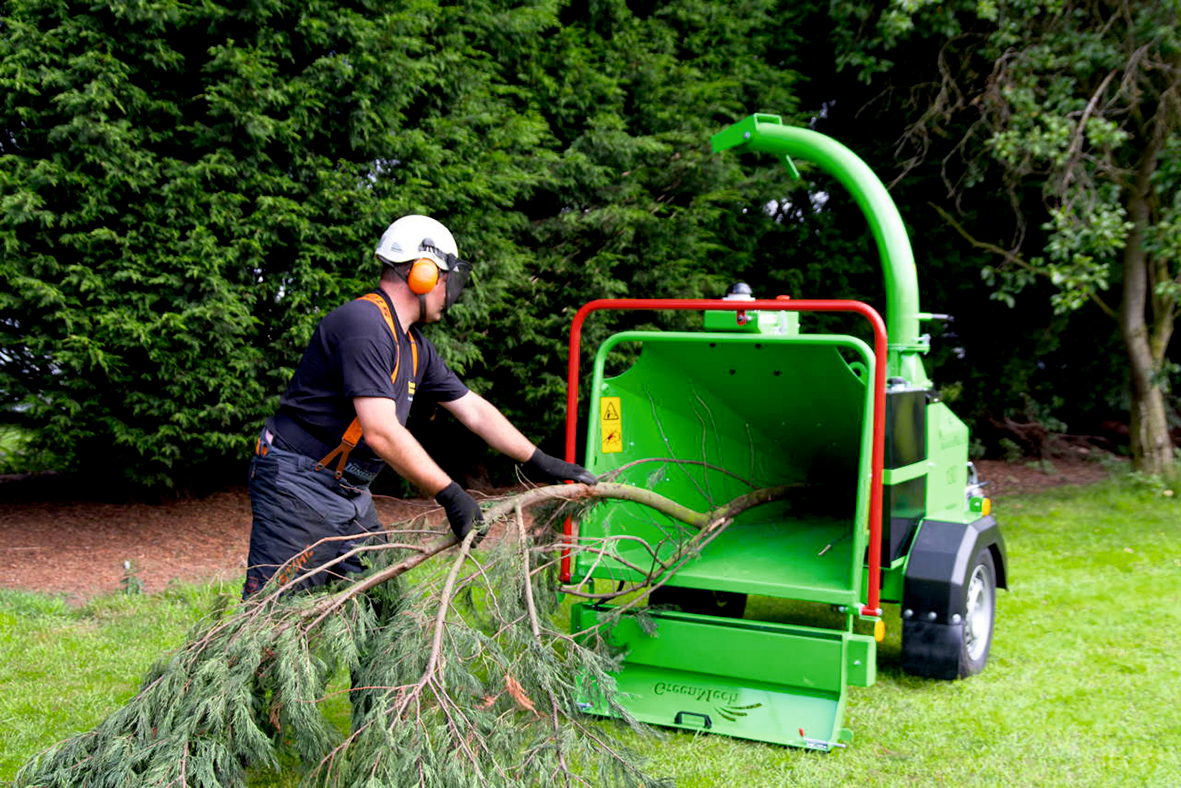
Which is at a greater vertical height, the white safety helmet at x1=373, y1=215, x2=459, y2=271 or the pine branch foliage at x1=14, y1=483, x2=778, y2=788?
the white safety helmet at x1=373, y1=215, x2=459, y2=271

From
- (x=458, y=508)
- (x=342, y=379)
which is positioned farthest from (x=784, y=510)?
(x=342, y=379)

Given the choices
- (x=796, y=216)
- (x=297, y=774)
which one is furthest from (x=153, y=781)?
(x=796, y=216)

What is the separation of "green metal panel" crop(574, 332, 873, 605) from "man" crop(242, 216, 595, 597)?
3.19 feet

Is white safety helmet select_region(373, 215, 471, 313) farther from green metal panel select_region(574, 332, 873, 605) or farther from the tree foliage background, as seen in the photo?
the tree foliage background

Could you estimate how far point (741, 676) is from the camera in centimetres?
398

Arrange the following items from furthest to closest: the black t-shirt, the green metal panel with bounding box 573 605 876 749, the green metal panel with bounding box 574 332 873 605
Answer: the green metal panel with bounding box 574 332 873 605 → the green metal panel with bounding box 573 605 876 749 → the black t-shirt

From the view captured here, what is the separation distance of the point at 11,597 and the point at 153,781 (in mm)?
3061

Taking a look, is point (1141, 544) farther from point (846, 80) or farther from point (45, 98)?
point (45, 98)

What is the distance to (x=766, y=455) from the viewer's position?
5.18m

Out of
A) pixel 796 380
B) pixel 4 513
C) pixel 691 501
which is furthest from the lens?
pixel 4 513

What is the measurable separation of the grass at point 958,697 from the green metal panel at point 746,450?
612 millimetres

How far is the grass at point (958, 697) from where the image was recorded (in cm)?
366

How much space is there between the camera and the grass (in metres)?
3.66

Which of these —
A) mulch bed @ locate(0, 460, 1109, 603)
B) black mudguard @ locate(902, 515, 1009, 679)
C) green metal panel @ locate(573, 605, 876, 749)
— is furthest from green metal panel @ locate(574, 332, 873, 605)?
mulch bed @ locate(0, 460, 1109, 603)
